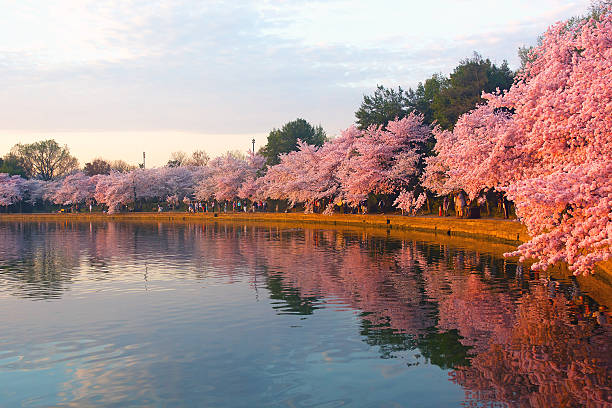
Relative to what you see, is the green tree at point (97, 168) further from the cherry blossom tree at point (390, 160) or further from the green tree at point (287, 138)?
the cherry blossom tree at point (390, 160)

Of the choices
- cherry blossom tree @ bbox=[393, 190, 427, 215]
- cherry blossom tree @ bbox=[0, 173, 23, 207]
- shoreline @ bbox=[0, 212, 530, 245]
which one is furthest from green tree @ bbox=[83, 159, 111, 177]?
cherry blossom tree @ bbox=[393, 190, 427, 215]

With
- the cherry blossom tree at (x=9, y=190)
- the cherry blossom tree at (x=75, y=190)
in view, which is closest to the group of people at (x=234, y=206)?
the cherry blossom tree at (x=75, y=190)

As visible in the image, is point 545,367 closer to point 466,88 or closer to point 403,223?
point 403,223

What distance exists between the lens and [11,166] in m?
136

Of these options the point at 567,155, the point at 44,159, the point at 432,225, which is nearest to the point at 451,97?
the point at 432,225

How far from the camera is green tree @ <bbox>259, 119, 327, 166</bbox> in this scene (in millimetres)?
104688

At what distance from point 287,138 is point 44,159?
231 ft

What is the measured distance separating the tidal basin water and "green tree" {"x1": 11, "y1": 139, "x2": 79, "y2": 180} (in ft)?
430

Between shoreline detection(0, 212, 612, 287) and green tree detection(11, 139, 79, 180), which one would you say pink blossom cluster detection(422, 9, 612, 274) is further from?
green tree detection(11, 139, 79, 180)

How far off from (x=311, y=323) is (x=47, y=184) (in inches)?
4911

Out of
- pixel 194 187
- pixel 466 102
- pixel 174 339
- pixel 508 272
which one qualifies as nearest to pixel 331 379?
pixel 174 339

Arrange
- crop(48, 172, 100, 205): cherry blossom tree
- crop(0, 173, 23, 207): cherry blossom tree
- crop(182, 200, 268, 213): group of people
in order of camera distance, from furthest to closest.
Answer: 1. crop(48, 172, 100, 205): cherry blossom tree
2. crop(0, 173, 23, 207): cherry blossom tree
3. crop(182, 200, 268, 213): group of people

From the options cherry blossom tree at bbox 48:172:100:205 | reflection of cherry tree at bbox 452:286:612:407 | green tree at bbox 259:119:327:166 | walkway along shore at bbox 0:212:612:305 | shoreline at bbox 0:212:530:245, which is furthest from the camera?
cherry blossom tree at bbox 48:172:100:205

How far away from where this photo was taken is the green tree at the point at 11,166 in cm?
13200
